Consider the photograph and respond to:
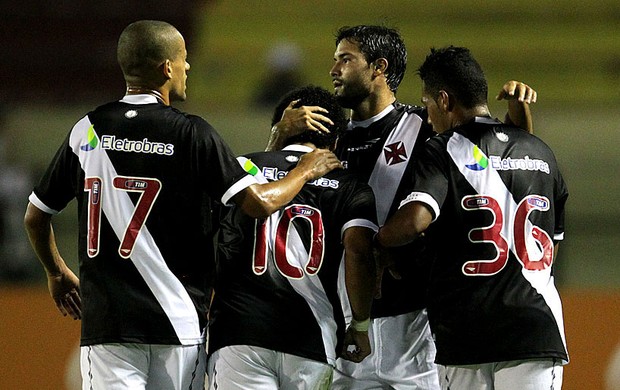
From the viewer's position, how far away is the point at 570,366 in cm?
696

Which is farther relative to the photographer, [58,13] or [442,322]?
[58,13]

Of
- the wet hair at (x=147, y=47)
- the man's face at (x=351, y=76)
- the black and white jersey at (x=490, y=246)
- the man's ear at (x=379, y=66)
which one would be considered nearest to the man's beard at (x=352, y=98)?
the man's face at (x=351, y=76)

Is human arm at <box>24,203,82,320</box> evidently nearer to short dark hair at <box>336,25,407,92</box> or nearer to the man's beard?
the man's beard

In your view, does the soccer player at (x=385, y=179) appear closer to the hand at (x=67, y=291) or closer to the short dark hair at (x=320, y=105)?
the short dark hair at (x=320, y=105)

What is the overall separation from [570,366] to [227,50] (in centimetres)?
562

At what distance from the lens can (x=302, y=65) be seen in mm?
10891

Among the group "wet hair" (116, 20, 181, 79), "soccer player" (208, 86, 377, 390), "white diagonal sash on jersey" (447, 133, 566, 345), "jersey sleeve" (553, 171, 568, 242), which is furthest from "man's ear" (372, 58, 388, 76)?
"wet hair" (116, 20, 181, 79)

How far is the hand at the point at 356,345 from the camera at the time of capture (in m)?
4.42

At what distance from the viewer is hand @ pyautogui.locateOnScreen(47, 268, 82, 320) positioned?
4367 millimetres

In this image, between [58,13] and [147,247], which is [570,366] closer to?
[147,247]

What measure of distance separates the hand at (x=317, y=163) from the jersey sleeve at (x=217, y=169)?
0.29 metres

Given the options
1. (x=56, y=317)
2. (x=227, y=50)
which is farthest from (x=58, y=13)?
(x=56, y=317)

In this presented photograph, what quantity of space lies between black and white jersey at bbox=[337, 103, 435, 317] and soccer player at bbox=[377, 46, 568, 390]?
55 centimetres

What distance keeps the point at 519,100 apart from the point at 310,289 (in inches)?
42.9
